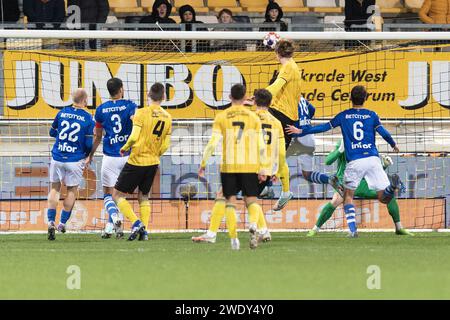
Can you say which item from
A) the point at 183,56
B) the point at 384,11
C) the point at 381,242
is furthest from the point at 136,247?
the point at 384,11

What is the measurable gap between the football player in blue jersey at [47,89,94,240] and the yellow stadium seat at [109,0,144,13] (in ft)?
26.5

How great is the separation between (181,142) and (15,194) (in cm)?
300

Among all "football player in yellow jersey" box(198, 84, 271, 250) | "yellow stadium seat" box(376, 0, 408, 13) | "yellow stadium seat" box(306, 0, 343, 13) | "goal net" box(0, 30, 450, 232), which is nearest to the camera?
"football player in yellow jersey" box(198, 84, 271, 250)

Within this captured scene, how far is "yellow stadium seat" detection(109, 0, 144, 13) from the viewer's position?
25.1 metres

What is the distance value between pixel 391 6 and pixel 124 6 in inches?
220

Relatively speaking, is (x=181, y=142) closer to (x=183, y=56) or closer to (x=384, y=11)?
(x=183, y=56)

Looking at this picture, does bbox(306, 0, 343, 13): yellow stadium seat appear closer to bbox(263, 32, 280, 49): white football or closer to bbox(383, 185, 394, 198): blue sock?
bbox(263, 32, 280, 49): white football

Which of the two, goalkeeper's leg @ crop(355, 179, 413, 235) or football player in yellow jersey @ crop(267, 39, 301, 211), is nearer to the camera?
football player in yellow jersey @ crop(267, 39, 301, 211)

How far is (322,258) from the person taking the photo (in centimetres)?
1304

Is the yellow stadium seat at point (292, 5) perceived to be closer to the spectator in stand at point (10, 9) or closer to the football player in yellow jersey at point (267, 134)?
the spectator in stand at point (10, 9)

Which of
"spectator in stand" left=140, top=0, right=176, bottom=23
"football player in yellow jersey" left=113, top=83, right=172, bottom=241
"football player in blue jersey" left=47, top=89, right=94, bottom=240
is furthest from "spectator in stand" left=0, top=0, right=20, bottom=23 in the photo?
"football player in yellow jersey" left=113, top=83, right=172, bottom=241

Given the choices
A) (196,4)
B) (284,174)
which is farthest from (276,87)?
(196,4)

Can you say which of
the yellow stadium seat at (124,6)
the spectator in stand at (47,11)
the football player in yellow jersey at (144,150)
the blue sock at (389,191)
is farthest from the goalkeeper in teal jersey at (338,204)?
the yellow stadium seat at (124,6)

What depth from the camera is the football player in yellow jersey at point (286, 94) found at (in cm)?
1633
